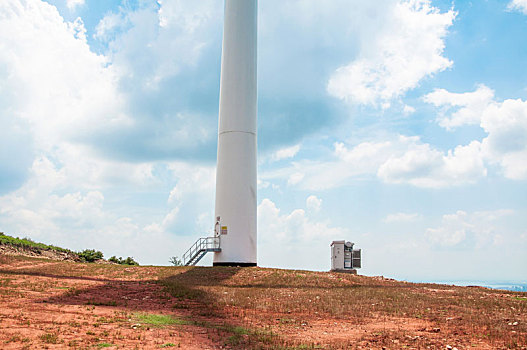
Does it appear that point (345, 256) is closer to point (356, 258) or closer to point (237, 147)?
point (356, 258)

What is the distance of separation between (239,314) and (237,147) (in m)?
19.8

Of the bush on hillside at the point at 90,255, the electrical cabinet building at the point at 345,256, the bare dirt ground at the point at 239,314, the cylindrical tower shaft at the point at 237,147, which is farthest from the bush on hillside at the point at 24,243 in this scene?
the electrical cabinet building at the point at 345,256

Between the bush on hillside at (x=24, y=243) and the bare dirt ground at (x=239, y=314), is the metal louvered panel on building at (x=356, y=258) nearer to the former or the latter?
the bare dirt ground at (x=239, y=314)

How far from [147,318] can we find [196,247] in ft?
68.7

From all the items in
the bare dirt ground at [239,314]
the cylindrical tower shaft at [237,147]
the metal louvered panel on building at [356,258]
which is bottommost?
the bare dirt ground at [239,314]

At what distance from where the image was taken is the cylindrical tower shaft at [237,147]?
1390 inches

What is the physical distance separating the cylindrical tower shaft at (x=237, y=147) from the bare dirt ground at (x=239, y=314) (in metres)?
7.06

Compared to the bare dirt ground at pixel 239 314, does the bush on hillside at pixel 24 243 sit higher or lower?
higher

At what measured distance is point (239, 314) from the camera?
17.4 meters

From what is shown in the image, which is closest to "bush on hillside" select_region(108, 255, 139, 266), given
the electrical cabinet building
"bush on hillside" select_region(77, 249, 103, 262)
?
"bush on hillside" select_region(77, 249, 103, 262)

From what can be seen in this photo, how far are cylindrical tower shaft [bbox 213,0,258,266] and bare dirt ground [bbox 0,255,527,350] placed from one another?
7.06m

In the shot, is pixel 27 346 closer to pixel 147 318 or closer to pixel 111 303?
pixel 147 318

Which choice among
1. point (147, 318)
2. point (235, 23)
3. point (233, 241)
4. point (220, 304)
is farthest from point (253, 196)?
point (147, 318)

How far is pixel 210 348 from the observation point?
38.8 feet
